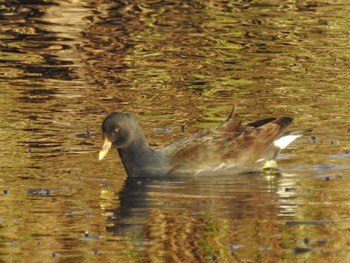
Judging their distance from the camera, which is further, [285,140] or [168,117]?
[168,117]

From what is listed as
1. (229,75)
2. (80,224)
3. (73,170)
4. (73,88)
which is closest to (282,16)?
(229,75)

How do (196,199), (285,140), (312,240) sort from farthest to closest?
(285,140)
(196,199)
(312,240)

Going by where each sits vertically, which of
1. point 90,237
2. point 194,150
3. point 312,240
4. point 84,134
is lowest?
point 84,134

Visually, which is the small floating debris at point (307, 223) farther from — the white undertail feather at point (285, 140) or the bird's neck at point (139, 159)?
the white undertail feather at point (285, 140)

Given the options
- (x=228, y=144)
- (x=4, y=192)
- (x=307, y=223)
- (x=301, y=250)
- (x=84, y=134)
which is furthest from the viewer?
(x=84, y=134)

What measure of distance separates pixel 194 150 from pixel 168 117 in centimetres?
223

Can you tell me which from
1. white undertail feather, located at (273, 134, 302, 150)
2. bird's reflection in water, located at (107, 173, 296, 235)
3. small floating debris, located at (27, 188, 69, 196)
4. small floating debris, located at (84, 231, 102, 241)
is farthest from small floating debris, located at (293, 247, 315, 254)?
white undertail feather, located at (273, 134, 302, 150)

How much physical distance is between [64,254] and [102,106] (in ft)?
20.1

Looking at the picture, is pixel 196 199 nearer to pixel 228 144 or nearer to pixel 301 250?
pixel 228 144

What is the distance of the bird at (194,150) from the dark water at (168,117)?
6.8 inches

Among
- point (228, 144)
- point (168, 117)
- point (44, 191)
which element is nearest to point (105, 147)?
point (44, 191)

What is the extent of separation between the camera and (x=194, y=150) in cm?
1366

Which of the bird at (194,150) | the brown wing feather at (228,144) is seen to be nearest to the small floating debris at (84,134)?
the bird at (194,150)

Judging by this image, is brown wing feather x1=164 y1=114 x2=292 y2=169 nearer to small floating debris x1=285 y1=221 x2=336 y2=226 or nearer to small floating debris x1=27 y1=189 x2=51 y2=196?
small floating debris x1=27 y1=189 x2=51 y2=196
